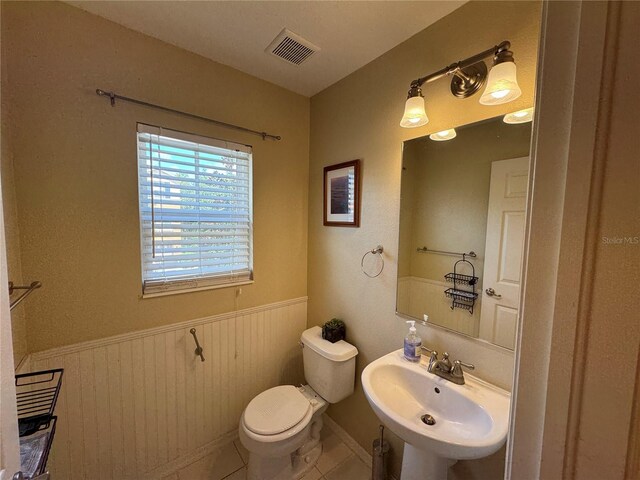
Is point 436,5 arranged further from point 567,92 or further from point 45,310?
point 45,310

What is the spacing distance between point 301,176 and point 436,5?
3.90 feet

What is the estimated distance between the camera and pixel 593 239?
39 centimetres

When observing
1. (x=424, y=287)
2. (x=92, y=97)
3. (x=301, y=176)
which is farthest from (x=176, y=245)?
(x=424, y=287)

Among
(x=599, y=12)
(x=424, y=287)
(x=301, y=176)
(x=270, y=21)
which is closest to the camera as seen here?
(x=599, y=12)

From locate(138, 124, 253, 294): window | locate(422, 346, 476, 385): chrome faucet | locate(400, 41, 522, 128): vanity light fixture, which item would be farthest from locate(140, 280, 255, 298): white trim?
locate(400, 41, 522, 128): vanity light fixture

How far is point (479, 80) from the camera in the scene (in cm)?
107

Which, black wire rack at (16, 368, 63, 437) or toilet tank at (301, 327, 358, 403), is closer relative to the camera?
black wire rack at (16, 368, 63, 437)

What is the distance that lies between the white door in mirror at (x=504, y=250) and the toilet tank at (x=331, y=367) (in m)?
0.82

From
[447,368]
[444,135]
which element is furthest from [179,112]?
[447,368]

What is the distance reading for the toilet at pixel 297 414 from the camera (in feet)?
4.41

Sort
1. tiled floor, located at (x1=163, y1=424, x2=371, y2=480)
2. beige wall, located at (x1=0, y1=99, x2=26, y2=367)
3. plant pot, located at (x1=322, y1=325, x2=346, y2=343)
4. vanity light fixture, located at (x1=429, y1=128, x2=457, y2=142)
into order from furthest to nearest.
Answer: plant pot, located at (x1=322, y1=325, x2=346, y2=343) < tiled floor, located at (x1=163, y1=424, x2=371, y2=480) < vanity light fixture, located at (x1=429, y1=128, x2=457, y2=142) < beige wall, located at (x1=0, y1=99, x2=26, y2=367)

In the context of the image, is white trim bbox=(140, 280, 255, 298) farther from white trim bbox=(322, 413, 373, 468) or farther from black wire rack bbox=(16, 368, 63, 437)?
white trim bbox=(322, 413, 373, 468)

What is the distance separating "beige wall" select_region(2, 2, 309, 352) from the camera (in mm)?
1088

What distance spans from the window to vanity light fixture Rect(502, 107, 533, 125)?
1.39m
